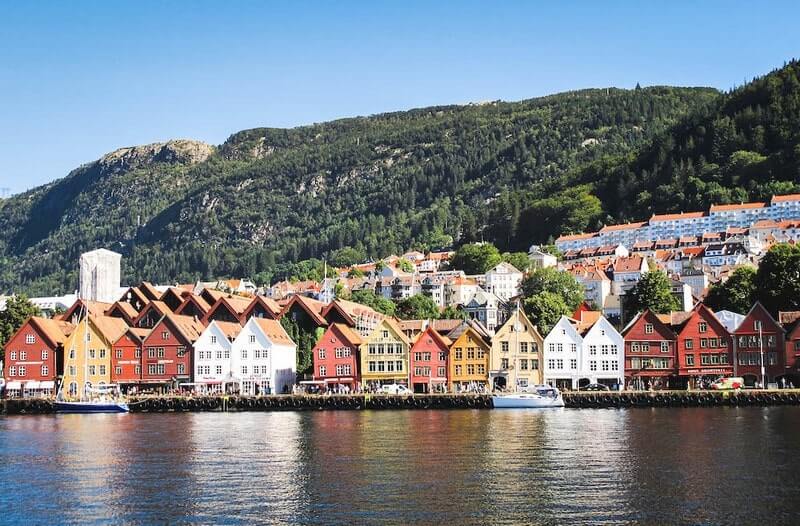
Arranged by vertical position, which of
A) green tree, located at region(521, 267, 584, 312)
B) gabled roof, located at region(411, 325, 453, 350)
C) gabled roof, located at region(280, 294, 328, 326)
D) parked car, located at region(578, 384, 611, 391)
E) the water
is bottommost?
the water

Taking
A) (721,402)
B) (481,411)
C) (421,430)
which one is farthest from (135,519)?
(721,402)

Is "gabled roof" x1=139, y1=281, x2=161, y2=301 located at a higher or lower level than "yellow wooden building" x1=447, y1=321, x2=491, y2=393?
higher

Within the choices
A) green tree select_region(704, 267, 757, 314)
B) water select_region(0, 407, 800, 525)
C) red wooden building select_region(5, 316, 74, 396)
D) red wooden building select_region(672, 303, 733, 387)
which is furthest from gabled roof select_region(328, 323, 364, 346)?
green tree select_region(704, 267, 757, 314)

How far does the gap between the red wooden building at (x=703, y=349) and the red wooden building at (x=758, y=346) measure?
108cm

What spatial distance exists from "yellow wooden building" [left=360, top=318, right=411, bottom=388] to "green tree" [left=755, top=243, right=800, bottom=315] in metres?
42.3

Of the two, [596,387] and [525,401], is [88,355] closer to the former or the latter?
[525,401]

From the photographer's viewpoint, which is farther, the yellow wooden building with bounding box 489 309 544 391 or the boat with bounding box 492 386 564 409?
the yellow wooden building with bounding box 489 309 544 391

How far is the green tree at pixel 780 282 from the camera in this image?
410 feet

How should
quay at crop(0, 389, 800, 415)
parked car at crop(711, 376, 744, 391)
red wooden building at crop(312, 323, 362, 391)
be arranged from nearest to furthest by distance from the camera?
quay at crop(0, 389, 800, 415) < parked car at crop(711, 376, 744, 391) < red wooden building at crop(312, 323, 362, 391)

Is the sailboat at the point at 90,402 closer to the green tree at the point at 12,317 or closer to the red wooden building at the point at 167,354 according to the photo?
the red wooden building at the point at 167,354

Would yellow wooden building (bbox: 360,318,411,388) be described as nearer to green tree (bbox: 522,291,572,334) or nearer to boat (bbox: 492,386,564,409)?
boat (bbox: 492,386,564,409)

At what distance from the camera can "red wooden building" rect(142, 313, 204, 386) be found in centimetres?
11856

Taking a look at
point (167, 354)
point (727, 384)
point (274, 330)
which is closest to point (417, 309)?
point (274, 330)

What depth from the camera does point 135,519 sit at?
41.5 meters
